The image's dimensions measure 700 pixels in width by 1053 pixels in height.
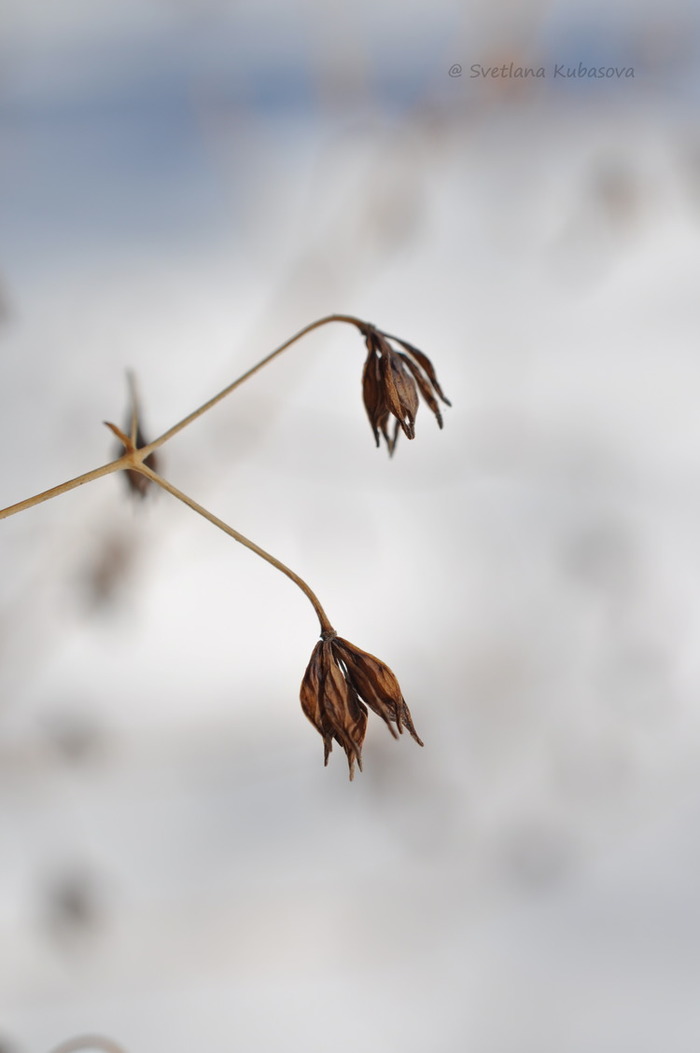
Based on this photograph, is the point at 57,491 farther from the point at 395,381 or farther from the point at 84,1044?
the point at 84,1044

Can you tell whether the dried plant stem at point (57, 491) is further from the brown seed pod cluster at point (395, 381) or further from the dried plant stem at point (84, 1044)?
the dried plant stem at point (84, 1044)

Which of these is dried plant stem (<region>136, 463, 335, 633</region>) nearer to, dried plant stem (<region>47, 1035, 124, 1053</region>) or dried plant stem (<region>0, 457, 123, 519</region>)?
dried plant stem (<region>0, 457, 123, 519</region>)

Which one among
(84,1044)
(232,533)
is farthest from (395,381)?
(84,1044)

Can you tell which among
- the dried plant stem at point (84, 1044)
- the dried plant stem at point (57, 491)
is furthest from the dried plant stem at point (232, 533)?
the dried plant stem at point (84, 1044)

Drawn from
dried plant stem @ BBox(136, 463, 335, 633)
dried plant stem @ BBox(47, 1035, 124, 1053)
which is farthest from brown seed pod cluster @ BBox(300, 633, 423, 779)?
dried plant stem @ BBox(47, 1035, 124, 1053)

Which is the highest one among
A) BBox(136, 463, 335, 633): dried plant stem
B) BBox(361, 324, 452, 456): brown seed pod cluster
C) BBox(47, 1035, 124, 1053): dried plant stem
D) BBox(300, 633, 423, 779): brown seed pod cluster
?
BBox(361, 324, 452, 456): brown seed pod cluster

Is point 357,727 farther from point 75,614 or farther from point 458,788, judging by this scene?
point 458,788

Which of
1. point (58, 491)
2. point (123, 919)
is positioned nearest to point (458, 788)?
point (123, 919)
